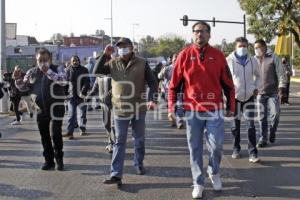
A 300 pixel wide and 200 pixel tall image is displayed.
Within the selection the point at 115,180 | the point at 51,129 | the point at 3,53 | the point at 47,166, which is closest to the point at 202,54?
the point at 115,180

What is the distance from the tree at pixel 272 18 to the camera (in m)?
30.0

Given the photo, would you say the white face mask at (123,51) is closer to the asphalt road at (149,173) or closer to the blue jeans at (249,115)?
the asphalt road at (149,173)

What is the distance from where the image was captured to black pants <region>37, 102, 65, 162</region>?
26.5ft

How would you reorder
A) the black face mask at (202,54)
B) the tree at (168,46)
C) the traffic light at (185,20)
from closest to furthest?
the black face mask at (202,54) → the traffic light at (185,20) → the tree at (168,46)

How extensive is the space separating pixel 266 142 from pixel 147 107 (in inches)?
135

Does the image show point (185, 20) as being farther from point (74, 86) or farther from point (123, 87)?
point (123, 87)

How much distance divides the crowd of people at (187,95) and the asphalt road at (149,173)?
0.83 ft

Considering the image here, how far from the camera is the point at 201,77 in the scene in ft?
20.4

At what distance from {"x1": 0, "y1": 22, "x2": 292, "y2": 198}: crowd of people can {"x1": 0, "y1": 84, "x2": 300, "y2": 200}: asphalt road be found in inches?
10.0

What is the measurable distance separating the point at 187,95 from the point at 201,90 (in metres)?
0.21

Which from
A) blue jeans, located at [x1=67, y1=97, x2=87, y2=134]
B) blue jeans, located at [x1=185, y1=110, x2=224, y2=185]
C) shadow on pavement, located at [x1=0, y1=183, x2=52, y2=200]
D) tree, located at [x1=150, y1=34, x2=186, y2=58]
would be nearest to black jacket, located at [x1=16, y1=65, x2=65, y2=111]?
shadow on pavement, located at [x1=0, y1=183, x2=52, y2=200]

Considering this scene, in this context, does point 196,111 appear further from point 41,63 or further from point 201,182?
point 41,63

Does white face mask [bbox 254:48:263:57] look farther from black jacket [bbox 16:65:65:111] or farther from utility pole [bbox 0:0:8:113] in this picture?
utility pole [bbox 0:0:8:113]

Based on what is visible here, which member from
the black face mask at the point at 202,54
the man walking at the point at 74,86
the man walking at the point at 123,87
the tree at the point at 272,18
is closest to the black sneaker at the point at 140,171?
the man walking at the point at 123,87
